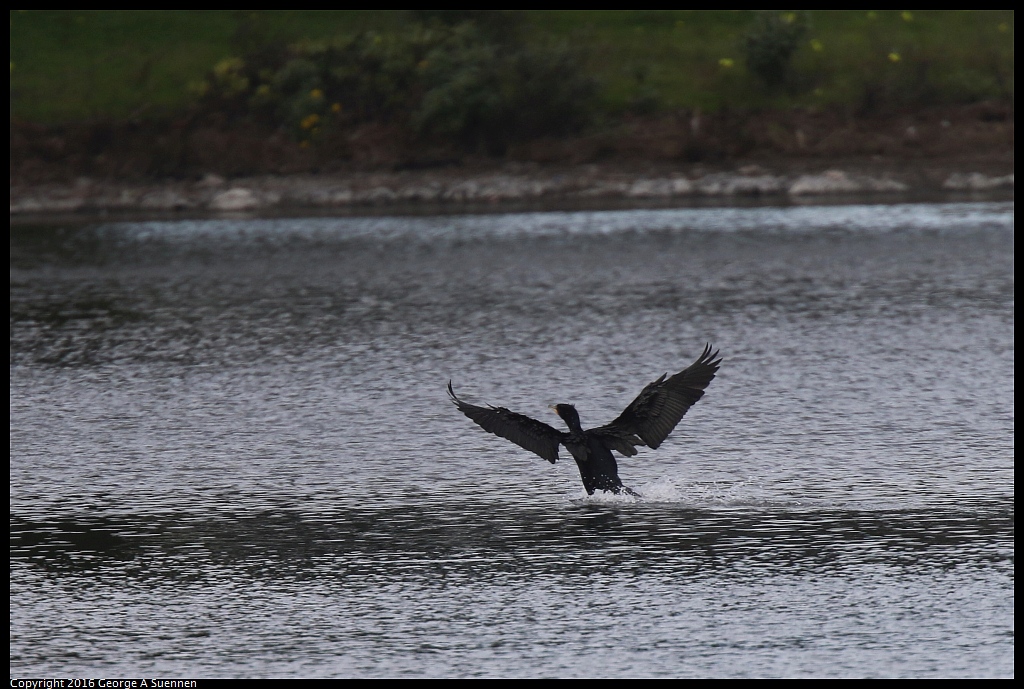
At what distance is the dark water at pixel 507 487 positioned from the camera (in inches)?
355

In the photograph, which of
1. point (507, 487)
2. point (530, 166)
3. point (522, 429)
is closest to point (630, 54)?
point (530, 166)

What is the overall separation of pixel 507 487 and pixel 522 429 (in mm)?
855

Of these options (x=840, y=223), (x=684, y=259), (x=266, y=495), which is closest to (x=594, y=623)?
(x=266, y=495)

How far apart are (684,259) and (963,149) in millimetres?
21268

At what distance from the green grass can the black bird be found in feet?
136

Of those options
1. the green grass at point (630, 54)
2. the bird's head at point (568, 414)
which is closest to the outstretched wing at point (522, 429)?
the bird's head at point (568, 414)

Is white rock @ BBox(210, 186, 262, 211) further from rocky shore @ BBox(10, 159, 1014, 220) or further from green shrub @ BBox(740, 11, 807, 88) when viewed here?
green shrub @ BBox(740, 11, 807, 88)

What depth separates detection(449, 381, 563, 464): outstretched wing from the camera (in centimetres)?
1183

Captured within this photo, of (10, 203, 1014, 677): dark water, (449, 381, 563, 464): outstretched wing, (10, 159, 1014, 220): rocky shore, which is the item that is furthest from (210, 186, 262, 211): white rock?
(449, 381, 563, 464): outstretched wing

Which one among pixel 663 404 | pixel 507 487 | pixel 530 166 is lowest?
pixel 530 166

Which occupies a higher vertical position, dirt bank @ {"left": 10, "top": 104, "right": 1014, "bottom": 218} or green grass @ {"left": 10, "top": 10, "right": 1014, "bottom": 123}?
green grass @ {"left": 10, "top": 10, "right": 1014, "bottom": 123}

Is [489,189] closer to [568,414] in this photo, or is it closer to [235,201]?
[235,201]

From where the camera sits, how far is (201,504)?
1227cm

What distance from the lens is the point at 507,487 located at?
41.2 feet
